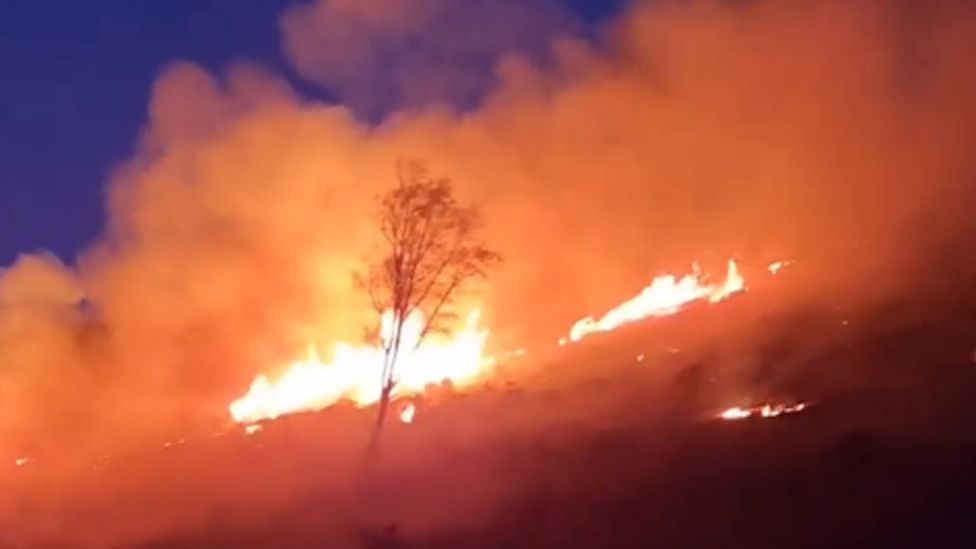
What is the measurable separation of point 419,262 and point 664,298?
6911 mm

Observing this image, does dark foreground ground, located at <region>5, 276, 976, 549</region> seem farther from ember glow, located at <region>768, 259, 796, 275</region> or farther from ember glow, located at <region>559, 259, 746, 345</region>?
ember glow, located at <region>768, 259, 796, 275</region>

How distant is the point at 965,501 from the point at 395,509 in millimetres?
10071

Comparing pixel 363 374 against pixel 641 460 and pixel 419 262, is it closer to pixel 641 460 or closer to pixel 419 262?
pixel 419 262

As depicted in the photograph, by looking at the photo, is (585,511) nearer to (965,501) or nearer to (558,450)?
(558,450)

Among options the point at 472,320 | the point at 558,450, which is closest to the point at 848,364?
the point at 558,450

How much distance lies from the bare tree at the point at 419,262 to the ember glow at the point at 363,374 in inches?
11.9

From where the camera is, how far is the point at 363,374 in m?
37.1

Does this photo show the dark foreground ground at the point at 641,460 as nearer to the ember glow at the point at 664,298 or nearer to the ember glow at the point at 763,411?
the ember glow at the point at 763,411

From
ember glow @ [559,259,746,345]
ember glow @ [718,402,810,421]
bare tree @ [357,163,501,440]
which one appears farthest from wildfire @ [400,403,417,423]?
ember glow @ [718,402,810,421]

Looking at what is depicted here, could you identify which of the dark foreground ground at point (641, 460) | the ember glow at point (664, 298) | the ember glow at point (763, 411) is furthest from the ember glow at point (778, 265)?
the ember glow at point (763, 411)

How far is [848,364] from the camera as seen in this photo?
30.1 meters

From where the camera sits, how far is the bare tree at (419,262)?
3562cm

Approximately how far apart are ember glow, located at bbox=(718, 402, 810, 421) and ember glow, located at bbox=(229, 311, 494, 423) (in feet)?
27.6

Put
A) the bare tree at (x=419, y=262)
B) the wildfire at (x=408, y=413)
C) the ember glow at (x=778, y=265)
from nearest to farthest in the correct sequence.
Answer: the wildfire at (x=408, y=413), the bare tree at (x=419, y=262), the ember glow at (x=778, y=265)
